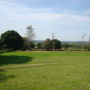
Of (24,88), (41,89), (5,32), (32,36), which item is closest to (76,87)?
(41,89)

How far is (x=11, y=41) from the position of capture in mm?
52969

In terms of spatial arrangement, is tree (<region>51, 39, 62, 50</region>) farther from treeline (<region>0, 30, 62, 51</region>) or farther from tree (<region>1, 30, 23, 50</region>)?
tree (<region>1, 30, 23, 50</region>)

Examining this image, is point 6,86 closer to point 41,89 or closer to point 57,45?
point 41,89

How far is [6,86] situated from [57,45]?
51.2 metres

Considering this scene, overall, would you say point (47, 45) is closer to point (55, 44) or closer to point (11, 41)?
point (55, 44)

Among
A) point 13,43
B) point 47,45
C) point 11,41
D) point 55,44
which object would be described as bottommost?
point 47,45

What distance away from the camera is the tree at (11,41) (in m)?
52.8

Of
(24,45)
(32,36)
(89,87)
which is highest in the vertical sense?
(32,36)

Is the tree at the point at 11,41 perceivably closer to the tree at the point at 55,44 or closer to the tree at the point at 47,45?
the tree at the point at 47,45

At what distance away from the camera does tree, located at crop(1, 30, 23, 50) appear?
5284 cm

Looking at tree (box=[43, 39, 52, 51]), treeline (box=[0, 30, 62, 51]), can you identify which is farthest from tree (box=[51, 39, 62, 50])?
tree (box=[43, 39, 52, 51])

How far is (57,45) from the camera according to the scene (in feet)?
194

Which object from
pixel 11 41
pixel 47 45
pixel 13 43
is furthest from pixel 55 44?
pixel 11 41

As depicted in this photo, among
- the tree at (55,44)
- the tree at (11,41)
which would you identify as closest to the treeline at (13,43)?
the tree at (11,41)
